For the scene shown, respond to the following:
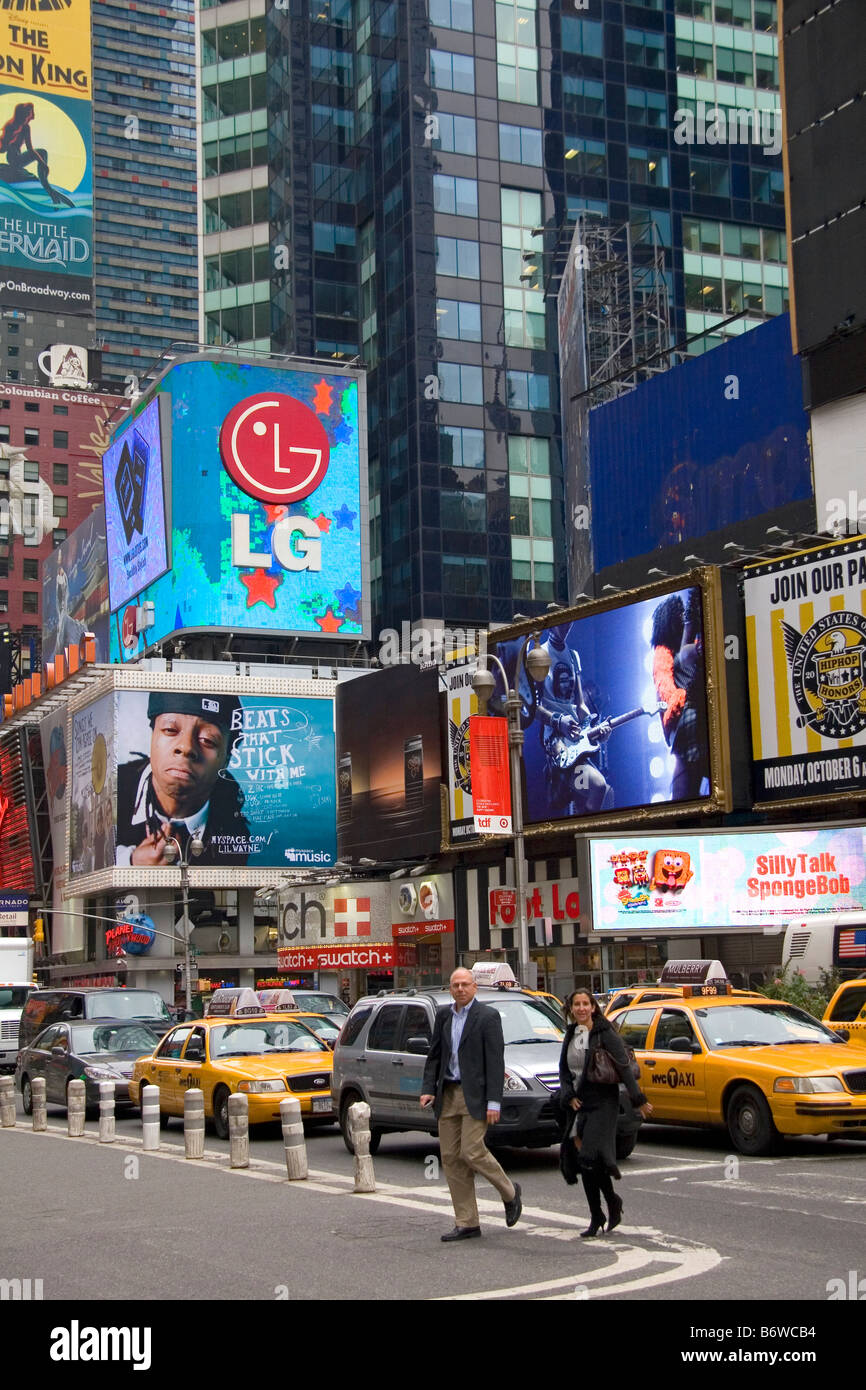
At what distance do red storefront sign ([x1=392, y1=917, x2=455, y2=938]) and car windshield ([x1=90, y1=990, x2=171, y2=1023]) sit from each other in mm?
21746

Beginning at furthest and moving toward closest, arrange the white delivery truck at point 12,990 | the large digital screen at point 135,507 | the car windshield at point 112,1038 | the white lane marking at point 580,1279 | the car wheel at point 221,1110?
the large digital screen at point 135,507 < the white delivery truck at point 12,990 < the car windshield at point 112,1038 < the car wheel at point 221,1110 < the white lane marking at point 580,1279

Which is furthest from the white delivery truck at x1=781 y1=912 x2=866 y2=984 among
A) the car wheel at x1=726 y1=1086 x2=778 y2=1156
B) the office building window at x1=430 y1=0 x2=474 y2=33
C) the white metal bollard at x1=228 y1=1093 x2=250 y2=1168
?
the office building window at x1=430 y1=0 x2=474 y2=33

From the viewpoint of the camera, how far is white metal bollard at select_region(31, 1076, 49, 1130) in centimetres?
Result: 2367

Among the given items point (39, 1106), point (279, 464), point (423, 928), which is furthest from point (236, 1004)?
point (279, 464)

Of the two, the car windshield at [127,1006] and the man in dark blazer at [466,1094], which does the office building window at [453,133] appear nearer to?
the car windshield at [127,1006]

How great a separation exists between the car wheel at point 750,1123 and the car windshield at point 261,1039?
6.29 metres

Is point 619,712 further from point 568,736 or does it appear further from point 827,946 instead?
point 827,946

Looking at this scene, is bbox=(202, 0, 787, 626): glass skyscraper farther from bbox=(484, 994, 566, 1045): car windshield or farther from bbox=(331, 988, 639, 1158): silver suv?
bbox=(484, 994, 566, 1045): car windshield

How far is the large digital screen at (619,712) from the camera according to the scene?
40.3 meters

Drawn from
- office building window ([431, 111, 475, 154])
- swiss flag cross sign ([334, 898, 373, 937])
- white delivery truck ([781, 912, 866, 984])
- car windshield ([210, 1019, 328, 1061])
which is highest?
office building window ([431, 111, 475, 154])

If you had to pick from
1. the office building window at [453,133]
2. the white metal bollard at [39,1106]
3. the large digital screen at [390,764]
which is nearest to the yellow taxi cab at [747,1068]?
the white metal bollard at [39,1106]

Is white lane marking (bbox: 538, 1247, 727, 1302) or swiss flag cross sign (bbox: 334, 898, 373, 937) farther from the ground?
swiss flag cross sign (bbox: 334, 898, 373, 937)

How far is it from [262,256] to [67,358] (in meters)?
47.2
